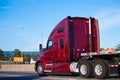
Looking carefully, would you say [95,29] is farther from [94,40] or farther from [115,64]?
[115,64]

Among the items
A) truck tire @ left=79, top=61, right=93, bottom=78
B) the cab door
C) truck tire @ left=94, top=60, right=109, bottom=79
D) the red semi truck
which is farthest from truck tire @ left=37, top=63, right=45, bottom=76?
truck tire @ left=94, top=60, right=109, bottom=79

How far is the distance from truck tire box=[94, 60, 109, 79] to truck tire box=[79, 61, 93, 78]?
443 mm

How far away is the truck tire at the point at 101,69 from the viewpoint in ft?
53.7

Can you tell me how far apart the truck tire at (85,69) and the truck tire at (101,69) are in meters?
0.44

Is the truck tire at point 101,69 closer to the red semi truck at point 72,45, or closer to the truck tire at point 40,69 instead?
the red semi truck at point 72,45

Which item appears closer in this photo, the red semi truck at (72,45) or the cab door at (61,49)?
the red semi truck at (72,45)

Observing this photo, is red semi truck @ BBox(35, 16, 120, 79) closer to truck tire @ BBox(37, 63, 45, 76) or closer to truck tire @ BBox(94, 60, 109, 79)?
truck tire @ BBox(37, 63, 45, 76)

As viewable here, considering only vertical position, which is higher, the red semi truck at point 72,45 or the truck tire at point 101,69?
the red semi truck at point 72,45

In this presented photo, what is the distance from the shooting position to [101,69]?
654 inches

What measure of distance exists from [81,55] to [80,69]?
1.13 meters

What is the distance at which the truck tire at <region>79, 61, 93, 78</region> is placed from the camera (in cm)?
1737

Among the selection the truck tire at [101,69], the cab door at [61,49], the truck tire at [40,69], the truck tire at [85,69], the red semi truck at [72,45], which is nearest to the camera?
the truck tire at [101,69]

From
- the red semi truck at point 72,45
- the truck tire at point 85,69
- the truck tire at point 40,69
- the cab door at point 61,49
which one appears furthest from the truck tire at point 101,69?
the truck tire at point 40,69

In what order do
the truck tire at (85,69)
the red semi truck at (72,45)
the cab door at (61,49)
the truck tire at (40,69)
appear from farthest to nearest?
the truck tire at (40,69), the cab door at (61,49), the red semi truck at (72,45), the truck tire at (85,69)
